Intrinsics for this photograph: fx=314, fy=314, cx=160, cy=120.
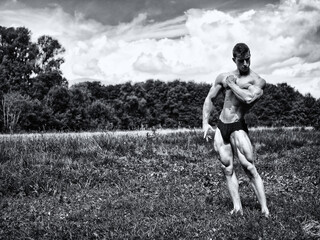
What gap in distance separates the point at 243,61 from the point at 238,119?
33.6 inches

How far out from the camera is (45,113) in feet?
121

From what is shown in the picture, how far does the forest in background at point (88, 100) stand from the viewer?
35.2 m

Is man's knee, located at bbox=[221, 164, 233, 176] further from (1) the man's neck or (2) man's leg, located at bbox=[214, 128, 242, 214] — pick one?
(1) the man's neck

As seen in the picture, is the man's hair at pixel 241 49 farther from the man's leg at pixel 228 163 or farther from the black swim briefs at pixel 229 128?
the man's leg at pixel 228 163

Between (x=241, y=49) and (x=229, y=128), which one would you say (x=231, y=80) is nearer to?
(x=241, y=49)

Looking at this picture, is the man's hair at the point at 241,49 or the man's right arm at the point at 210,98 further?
the man's right arm at the point at 210,98

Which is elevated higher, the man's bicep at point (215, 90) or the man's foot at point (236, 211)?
the man's bicep at point (215, 90)

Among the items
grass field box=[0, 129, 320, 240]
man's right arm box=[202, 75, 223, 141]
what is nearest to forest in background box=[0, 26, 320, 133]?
grass field box=[0, 129, 320, 240]

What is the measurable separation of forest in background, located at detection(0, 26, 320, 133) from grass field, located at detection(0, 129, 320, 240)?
6217mm

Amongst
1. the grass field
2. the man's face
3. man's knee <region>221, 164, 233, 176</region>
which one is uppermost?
the man's face

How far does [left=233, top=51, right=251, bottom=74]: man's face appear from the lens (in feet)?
14.9

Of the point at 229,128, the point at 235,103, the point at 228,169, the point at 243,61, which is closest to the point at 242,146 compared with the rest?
the point at 229,128

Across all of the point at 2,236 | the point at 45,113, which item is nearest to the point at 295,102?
the point at 45,113

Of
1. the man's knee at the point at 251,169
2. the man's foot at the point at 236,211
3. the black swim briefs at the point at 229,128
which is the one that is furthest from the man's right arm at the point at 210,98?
the man's foot at the point at 236,211
